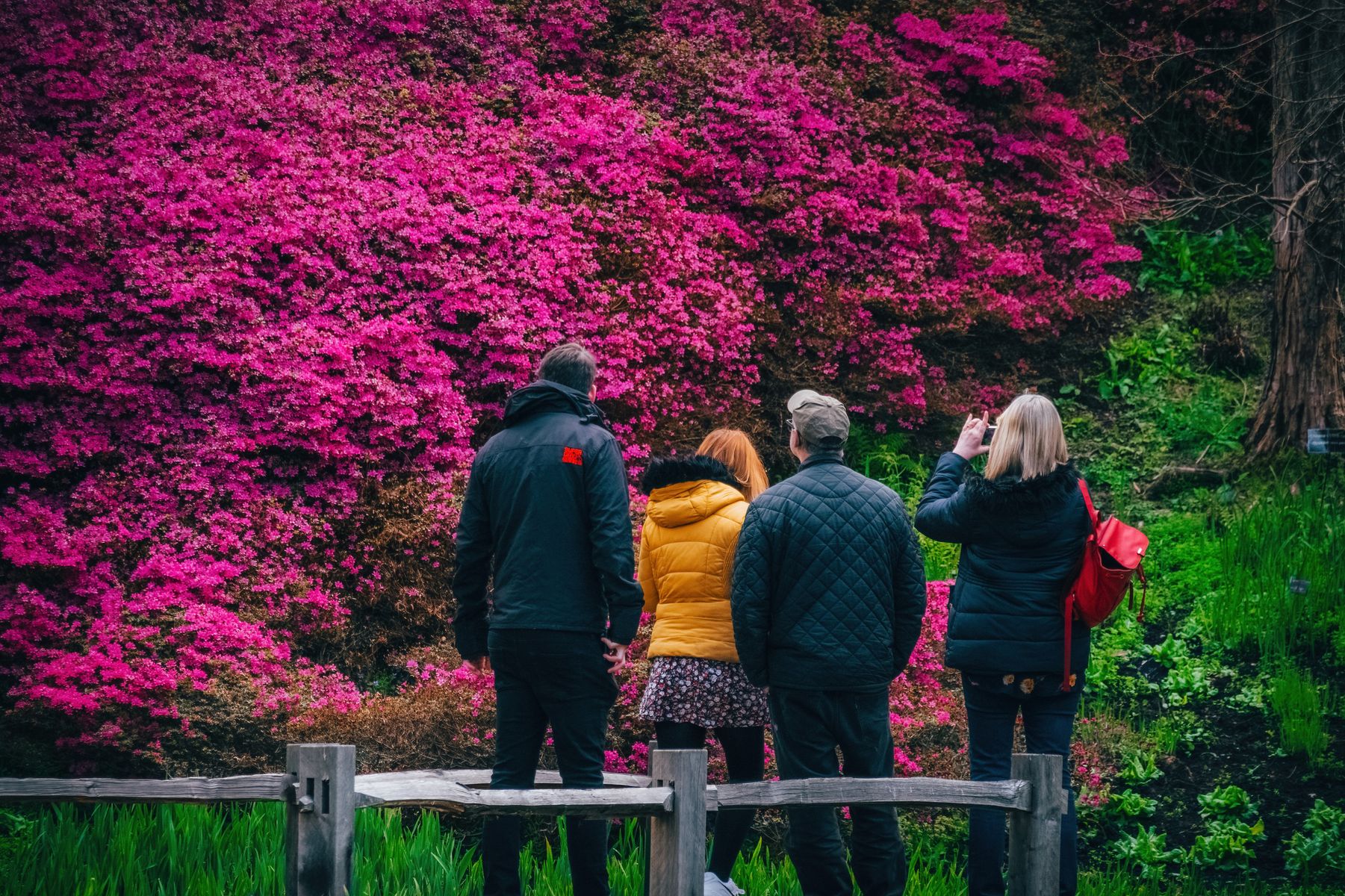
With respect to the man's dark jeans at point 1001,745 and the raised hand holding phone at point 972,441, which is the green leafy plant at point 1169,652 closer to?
the man's dark jeans at point 1001,745

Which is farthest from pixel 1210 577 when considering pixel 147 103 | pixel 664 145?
pixel 147 103

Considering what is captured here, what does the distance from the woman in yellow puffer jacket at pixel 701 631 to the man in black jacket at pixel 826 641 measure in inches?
11.5

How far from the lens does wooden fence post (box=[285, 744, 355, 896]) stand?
335cm

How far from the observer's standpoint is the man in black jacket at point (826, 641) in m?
4.03

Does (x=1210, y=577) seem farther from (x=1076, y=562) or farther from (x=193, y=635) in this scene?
(x=193, y=635)

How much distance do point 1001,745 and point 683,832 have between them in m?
1.38

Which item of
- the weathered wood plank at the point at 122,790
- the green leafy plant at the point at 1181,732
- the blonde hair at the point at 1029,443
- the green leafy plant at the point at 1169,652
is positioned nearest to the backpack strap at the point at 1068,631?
the blonde hair at the point at 1029,443

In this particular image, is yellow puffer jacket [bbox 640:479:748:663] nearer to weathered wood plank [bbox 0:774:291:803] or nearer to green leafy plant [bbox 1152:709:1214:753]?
weathered wood plank [bbox 0:774:291:803]

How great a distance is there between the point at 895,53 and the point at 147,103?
6.30m

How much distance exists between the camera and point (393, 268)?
759 cm

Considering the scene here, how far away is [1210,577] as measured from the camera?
781cm

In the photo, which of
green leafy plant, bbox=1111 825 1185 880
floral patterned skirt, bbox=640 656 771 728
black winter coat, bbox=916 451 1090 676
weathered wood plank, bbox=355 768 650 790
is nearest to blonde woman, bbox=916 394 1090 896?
black winter coat, bbox=916 451 1090 676

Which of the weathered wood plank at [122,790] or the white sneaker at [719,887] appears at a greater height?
the weathered wood plank at [122,790]

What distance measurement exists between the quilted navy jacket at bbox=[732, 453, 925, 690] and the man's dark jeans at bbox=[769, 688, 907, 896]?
0.08 meters
